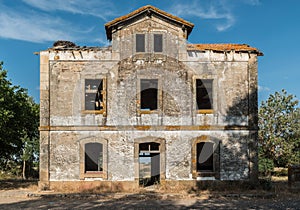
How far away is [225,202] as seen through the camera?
1428 cm

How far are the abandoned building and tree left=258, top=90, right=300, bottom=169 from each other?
13.8 metres

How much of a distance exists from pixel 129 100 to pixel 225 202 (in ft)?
22.6

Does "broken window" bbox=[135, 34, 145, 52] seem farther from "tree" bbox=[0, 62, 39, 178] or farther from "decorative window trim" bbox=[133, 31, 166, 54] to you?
"tree" bbox=[0, 62, 39, 178]

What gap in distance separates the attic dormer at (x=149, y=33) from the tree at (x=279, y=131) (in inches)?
658

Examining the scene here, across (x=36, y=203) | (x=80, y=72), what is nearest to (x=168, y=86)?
(x=80, y=72)

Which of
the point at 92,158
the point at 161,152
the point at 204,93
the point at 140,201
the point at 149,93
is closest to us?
the point at 140,201

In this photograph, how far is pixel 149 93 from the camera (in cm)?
2006

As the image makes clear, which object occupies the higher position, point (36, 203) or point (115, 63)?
point (115, 63)

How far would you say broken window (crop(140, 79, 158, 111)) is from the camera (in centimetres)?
1766

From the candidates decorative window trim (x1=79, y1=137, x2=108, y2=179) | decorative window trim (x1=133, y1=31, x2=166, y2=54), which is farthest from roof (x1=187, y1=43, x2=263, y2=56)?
decorative window trim (x1=79, y1=137, x2=108, y2=179)

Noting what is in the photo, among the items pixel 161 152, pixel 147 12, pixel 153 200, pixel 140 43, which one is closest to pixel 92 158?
pixel 161 152

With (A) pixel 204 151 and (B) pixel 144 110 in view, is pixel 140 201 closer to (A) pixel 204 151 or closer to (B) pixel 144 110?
(B) pixel 144 110

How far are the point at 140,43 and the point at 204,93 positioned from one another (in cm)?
449

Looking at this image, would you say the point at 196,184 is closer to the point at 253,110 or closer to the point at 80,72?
the point at 253,110
